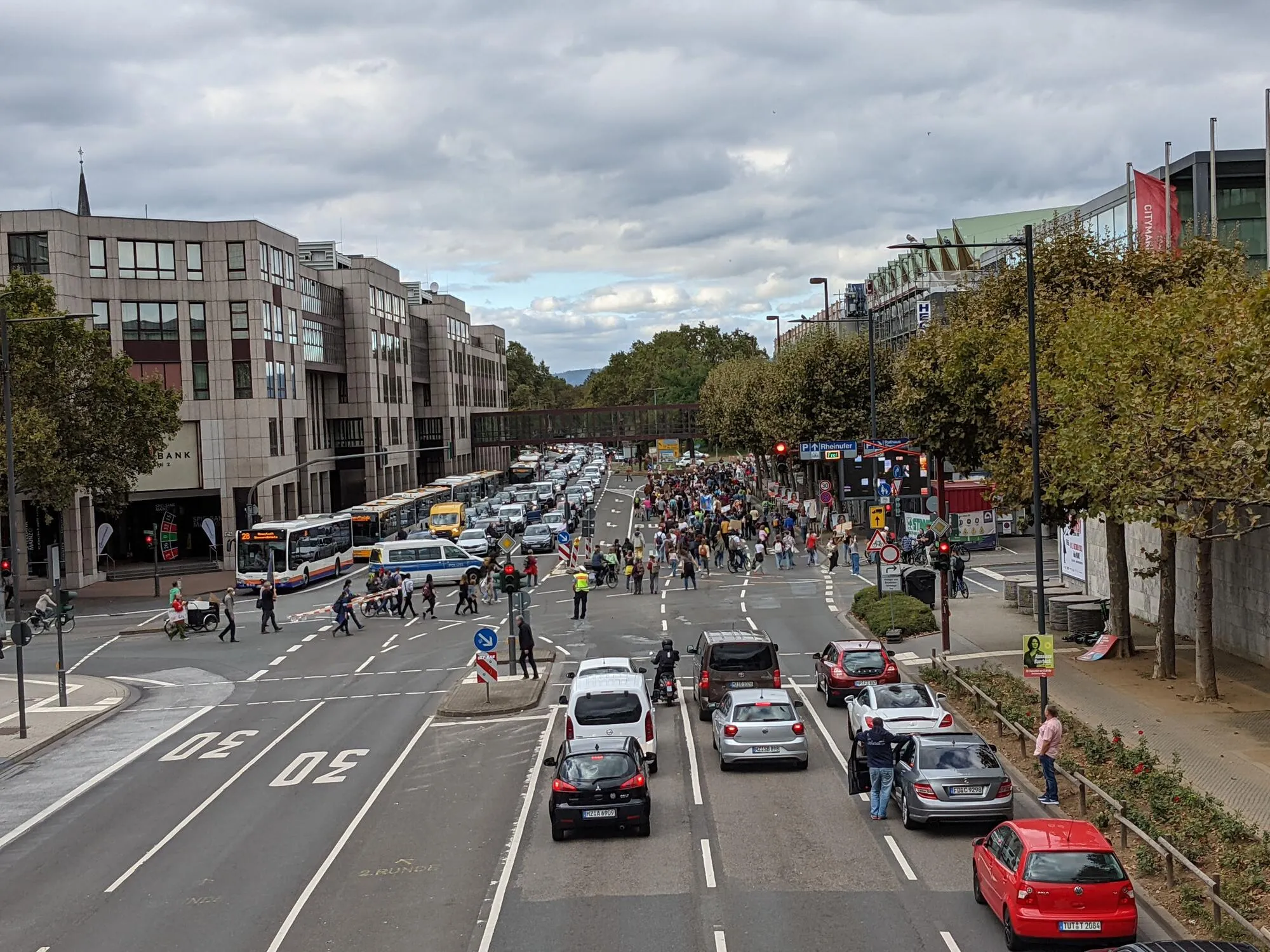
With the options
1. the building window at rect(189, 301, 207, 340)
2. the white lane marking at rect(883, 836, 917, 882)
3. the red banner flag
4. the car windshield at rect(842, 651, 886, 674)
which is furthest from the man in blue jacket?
the building window at rect(189, 301, 207, 340)

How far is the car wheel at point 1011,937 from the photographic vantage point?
43.9 feet

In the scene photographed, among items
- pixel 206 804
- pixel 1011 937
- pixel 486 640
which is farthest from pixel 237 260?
pixel 1011 937

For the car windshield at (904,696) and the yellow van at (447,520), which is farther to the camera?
the yellow van at (447,520)

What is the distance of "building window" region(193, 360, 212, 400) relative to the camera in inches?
2763

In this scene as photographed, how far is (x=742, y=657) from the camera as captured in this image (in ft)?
87.2

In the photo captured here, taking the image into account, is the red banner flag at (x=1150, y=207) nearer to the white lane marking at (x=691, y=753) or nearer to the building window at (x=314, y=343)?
the white lane marking at (x=691, y=753)

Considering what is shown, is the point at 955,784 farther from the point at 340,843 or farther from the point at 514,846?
the point at 340,843

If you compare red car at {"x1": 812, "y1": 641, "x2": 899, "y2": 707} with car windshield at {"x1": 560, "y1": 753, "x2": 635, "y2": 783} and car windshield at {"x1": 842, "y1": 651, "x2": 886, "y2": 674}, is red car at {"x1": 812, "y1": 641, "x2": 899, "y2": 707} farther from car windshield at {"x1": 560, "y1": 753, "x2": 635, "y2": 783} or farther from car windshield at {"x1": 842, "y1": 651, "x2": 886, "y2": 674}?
car windshield at {"x1": 560, "y1": 753, "x2": 635, "y2": 783}

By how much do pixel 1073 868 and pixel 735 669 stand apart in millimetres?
13365

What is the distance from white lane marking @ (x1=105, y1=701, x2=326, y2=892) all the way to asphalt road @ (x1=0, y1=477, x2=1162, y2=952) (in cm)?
9

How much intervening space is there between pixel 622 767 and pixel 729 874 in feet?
8.52

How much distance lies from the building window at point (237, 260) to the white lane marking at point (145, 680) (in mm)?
37849

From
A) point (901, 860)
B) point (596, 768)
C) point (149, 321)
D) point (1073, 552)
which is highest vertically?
point (149, 321)

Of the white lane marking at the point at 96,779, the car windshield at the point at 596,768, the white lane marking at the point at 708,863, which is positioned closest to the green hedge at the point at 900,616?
the white lane marking at the point at 96,779
